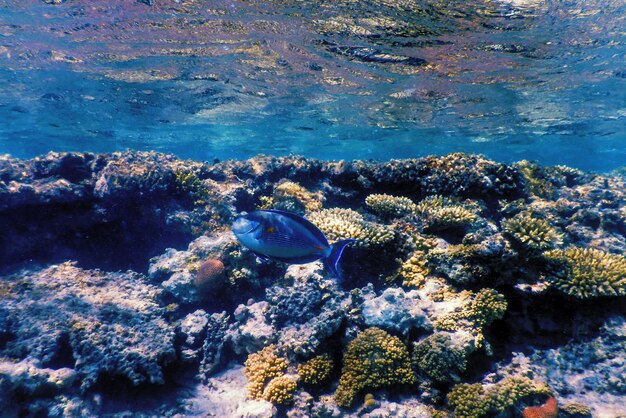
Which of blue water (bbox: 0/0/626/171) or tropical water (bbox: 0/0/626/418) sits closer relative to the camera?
tropical water (bbox: 0/0/626/418)

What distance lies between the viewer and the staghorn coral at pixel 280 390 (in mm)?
4207

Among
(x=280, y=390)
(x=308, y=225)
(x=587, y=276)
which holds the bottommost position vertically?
(x=280, y=390)

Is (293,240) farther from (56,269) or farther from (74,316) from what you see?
(56,269)

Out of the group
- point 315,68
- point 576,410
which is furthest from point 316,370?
point 315,68

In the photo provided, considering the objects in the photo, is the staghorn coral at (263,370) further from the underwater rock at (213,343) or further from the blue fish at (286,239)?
the blue fish at (286,239)

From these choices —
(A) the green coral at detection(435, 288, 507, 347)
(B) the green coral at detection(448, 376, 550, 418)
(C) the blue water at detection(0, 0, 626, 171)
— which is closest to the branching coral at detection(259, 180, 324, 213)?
(A) the green coral at detection(435, 288, 507, 347)

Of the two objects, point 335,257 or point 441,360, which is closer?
point 335,257

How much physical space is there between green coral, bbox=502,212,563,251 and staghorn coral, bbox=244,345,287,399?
4.09 m

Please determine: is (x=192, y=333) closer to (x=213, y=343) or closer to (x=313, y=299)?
(x=213, y=343)

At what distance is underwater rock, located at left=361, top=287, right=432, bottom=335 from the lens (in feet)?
14.5

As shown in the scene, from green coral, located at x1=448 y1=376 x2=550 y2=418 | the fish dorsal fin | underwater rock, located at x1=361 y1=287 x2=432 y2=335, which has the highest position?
the fish dorsal fin

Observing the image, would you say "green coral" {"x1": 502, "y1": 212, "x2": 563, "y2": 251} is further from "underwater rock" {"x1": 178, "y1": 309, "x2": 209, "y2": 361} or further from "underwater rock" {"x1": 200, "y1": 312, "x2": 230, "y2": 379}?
"underwater rock" {"x1": 178, "y1": 309, "x2": 209, "y2": 361}

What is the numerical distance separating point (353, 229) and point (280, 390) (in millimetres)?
2775

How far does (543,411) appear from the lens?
353 centimetres
